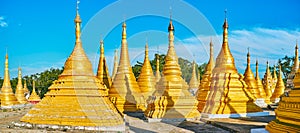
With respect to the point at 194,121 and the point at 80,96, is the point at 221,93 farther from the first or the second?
the point at 80,96

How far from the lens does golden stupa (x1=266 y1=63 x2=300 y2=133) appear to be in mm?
10328

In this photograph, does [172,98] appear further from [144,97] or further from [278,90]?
[278,90]

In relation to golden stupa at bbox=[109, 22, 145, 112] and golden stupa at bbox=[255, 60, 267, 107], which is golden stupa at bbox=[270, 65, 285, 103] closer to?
golden stupa at bbox=[255, 60, 267, 107]

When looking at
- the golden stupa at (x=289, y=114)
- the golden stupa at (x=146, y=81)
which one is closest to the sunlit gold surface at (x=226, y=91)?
the golden stupa at (x=146, y=81)

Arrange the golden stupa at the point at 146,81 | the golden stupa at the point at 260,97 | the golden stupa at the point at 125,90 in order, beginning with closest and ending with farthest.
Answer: the golden stupa at the point at 125,90 < the golden stupa at the point at 146,81 < the golden stupa at the point at 260,97

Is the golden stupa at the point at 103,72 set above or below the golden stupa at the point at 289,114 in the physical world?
above

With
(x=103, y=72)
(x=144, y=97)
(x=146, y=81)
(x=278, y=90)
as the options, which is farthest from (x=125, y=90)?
(x=278, y=90)

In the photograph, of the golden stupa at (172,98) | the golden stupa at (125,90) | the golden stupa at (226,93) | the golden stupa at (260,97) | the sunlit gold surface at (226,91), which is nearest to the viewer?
the golden stupa at (172,98)

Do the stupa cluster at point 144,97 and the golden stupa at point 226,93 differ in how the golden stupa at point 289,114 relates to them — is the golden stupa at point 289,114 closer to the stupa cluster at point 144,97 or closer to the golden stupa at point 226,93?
the stupa cluster at point 144,97

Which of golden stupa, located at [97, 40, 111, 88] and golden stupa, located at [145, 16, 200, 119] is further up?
golden stupa, located at [97, 40, 111, 88]

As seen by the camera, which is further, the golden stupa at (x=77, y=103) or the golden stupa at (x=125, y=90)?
the golden stupa at (x=125, y=90)

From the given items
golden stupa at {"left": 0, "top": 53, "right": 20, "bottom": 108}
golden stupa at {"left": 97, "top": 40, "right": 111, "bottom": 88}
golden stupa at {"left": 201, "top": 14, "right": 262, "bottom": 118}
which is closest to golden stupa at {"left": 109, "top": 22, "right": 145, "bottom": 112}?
golden stupa at {"left": 97, "top": 40, "right": 111, "bottom": 88}

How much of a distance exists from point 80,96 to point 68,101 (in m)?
0.60

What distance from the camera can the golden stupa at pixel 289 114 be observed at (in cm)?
1033
